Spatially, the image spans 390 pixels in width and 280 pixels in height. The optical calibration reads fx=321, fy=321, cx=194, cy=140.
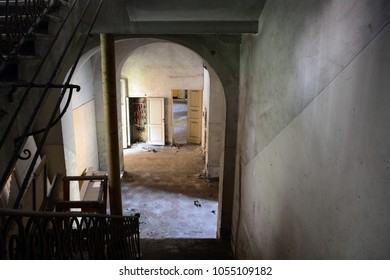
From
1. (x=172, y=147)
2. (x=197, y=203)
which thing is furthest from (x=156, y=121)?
(x=197, y=203)

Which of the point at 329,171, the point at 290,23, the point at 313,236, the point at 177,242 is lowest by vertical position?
the point at 177,242

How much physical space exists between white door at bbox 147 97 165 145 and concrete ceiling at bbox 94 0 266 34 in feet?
31.3

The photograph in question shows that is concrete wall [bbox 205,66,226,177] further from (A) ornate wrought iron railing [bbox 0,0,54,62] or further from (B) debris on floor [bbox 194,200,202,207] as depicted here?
(A) ornate wrought iron railing [bbox 0,0,54,62]

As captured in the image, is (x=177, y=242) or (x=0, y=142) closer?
(x=0, y=142)

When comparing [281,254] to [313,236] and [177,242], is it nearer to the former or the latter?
[313,236]

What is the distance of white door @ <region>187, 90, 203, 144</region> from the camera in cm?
1461

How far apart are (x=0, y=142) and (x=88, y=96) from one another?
8.68 meters

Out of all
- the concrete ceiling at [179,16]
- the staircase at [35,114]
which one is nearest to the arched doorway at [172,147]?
the staircase at [35,114]

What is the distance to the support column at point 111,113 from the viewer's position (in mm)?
5078

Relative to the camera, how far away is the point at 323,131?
2.41 meters

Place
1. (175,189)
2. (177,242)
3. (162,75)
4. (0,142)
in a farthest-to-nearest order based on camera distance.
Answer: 1. (162,75)
2. (175,189)
3. (177,242)
4. (0,142)

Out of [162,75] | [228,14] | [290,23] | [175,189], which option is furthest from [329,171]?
[162,75]

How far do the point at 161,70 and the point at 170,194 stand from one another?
20.8ft

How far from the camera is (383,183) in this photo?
1.69 meters
